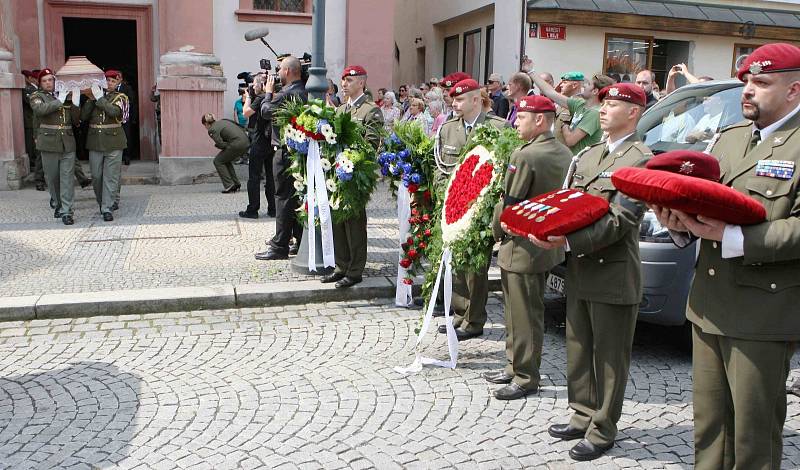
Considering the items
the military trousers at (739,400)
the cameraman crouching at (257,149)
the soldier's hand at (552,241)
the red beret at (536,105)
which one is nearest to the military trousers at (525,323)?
the red beret at (536,105)

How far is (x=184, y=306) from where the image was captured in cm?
677

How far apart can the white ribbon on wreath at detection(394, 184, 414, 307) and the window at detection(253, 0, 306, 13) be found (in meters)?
9.83

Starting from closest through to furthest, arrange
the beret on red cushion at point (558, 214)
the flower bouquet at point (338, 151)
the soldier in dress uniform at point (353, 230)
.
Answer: the beret on red cushion at point (558, 214) → the flower bouquet at point (338, 151) → the soldier in dress uniform at point (353, 230)

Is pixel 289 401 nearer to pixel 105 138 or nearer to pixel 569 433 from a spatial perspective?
pixel 569 433

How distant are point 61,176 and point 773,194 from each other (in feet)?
31.9

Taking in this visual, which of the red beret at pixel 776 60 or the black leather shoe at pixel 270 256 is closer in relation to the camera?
the red beret at pixel 776 60

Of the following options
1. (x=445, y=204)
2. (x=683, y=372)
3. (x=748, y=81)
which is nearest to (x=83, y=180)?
(x=445, y=204)

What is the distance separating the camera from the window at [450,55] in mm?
22469

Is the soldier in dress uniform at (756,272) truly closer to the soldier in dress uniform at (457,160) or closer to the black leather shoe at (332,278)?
the soldier in dress uniform at (457,160)

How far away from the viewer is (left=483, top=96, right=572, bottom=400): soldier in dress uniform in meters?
4.68

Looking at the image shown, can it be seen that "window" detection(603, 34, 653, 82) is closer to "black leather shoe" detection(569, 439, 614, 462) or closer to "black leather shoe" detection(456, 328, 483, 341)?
"black leather shoe" detection(456, 328, 483, 341)

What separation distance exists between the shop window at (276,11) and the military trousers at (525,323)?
11.7 metres

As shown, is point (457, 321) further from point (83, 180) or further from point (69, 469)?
point (83, 180)

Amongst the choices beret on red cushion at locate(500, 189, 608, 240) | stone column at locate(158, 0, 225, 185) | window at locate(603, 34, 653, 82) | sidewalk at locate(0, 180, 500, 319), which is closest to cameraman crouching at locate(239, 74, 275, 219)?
sidewalk at locate(0, 180, 500, 319)
